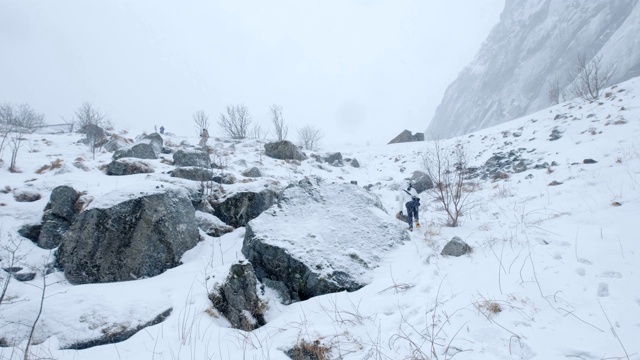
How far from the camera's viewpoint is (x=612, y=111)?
43.1 feet

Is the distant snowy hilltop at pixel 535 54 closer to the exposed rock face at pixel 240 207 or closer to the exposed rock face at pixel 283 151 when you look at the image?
the exposed rock face at pixel 283 151

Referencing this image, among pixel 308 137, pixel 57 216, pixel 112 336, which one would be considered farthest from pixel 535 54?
pixel 112 336

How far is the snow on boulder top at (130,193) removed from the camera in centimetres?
484

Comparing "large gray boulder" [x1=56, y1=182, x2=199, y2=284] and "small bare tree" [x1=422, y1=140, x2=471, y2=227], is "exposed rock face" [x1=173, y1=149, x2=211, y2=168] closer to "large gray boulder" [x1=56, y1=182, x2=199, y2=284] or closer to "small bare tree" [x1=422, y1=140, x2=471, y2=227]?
"large gray boulder" [x1=56, y1=182, x2=199, y2=284]

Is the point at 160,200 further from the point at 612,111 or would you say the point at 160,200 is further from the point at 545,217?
the point at 612,111

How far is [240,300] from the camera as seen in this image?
12.2ft

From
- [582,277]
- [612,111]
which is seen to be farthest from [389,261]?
[612,111]

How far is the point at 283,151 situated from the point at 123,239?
564 inches

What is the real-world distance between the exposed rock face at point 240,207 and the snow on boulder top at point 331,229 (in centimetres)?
121

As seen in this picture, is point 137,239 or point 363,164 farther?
point 363,164

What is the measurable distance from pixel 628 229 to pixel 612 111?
14168mm

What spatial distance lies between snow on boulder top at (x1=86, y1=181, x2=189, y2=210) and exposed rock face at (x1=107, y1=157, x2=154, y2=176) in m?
3.88

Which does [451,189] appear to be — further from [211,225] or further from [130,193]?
[130,193]

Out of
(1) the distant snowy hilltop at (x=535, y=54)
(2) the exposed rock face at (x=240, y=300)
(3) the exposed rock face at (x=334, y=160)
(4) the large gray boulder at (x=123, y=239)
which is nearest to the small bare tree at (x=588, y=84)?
(3) the exposed rock face at (x=334, y=160)
